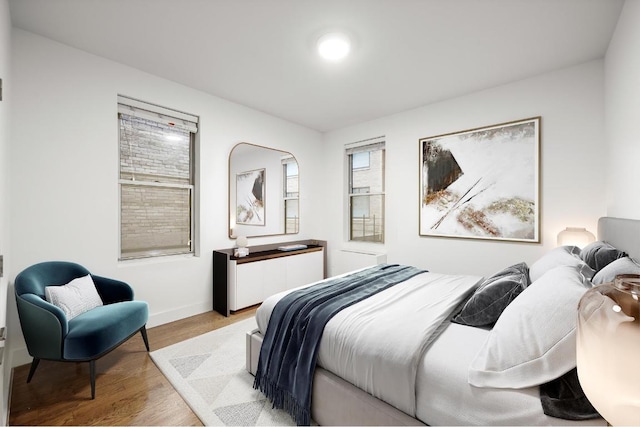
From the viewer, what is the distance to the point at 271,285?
3891 millimetres

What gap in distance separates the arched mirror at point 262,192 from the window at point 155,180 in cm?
55

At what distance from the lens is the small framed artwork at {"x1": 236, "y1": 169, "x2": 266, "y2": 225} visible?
12.8ft

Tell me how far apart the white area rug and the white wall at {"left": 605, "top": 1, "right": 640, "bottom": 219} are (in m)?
2.82

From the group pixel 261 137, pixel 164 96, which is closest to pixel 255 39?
pixel 164 96

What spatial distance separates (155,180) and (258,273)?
5.52 ft

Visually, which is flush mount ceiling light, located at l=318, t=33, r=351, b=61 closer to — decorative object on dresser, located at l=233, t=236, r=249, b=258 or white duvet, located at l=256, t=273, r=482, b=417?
white duvet, located at l=256, t=273, r=482, b=417

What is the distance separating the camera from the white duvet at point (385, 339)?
1.32 metres

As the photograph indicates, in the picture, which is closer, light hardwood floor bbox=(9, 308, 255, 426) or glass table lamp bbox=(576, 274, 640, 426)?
glass table lamp bbox=(576, 274, 640, 426)

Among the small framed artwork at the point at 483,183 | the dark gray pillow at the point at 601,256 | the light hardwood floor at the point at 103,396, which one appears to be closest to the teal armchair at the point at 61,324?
the light hardwood floor at the point at 103,396

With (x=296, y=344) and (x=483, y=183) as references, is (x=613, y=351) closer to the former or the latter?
(x=296, y=344)

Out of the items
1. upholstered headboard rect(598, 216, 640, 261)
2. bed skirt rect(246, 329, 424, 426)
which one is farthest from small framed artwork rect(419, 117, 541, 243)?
bed skirt rect(246, 329, 424, 426)

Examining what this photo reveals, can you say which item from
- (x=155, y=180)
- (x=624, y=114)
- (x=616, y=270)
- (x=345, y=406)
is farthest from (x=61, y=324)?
(x=624, y=114)

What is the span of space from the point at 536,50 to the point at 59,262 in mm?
4672

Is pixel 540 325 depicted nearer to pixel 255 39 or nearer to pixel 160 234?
pixel 255 39
